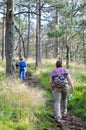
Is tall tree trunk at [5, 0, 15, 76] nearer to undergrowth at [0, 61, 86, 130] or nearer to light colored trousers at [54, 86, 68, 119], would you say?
undergrowth at [0, 61, 86, 130]

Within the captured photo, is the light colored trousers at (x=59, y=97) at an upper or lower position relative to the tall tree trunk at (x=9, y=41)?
lower

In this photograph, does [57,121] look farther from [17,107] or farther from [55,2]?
[55,2]

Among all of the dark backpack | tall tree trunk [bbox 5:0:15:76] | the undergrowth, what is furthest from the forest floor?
tall tree trunk [bbox 5:0:15:76]

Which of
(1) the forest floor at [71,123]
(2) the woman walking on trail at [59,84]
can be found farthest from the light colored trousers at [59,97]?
(1) the forest floor at [71,123]

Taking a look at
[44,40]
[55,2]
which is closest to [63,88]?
[55,2]

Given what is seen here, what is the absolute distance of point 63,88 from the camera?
31.0ft

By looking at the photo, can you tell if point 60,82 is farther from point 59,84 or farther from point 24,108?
point 24,108

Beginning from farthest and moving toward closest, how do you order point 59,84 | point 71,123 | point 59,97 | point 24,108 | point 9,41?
point 9,41, point 59,97, point 59,84, point 71,123, point 24,108

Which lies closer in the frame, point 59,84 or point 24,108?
point 24,108

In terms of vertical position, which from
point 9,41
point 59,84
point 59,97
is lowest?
point 59,97

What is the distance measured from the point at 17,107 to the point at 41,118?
2.49ft

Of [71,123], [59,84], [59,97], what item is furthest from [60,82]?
[71,123]

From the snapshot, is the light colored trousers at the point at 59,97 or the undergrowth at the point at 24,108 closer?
the undergrowth at the point at 24,108

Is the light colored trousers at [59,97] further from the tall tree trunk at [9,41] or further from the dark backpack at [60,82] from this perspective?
the tall tree trunk at [9,41]
